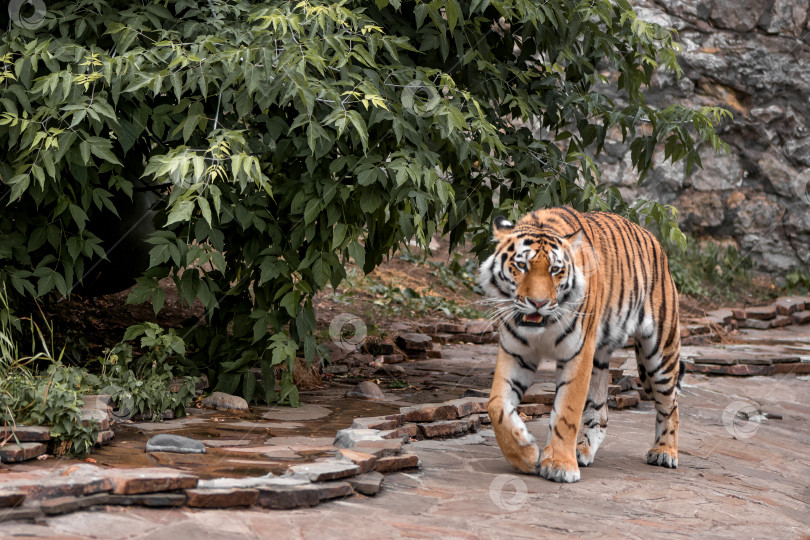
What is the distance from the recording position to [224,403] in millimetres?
5836

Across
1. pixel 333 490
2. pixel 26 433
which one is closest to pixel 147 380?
pixel 26 433

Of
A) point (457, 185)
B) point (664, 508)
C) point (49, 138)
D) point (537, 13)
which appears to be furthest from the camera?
point (457, 185)

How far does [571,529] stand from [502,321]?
4.46 feet

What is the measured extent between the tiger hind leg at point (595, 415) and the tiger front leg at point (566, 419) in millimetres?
444

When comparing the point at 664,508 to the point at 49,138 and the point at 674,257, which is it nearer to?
the point at 49,138

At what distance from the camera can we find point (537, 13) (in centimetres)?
574

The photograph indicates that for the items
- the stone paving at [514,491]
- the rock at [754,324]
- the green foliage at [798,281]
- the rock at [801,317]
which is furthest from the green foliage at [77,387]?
the green foliage at [798,281]

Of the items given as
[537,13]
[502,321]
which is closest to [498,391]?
[502,321]

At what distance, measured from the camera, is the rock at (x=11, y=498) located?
3.05 meters

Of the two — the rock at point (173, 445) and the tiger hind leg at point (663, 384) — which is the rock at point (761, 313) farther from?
the rock at point (173, 445)

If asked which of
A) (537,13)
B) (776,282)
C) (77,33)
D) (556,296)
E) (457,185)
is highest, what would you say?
(537,13)

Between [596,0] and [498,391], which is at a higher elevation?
[596,0]

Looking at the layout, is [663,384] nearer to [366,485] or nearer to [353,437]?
[353,437]

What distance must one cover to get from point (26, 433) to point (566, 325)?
8.94ft
